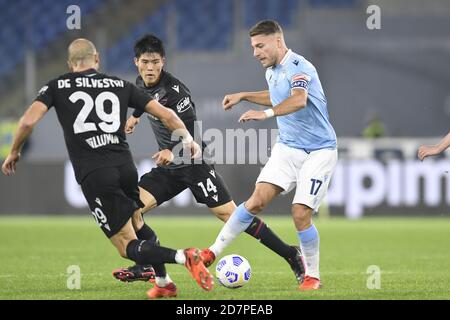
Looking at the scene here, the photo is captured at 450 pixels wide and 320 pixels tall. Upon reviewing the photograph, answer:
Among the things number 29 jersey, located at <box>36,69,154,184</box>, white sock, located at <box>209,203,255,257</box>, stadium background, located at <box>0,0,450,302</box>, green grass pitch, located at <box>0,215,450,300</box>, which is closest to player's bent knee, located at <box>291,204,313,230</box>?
white sock, located at <box>209,203,255,257</box>

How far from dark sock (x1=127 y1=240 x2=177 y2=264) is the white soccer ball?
Result: 0.89 m

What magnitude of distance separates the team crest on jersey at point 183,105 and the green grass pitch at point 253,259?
1588mm

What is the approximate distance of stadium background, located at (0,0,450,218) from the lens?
1842 cm

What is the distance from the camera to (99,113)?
682cm

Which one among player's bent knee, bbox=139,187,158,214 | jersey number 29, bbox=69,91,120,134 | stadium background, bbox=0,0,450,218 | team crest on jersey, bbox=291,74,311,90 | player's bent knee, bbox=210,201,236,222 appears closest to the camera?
jersey number 29, bbox=69,91,120,134

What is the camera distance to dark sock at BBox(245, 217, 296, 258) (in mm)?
8219

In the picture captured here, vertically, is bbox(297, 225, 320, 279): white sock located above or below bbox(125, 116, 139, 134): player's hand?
below

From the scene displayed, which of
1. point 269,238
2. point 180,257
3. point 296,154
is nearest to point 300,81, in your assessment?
point 296,154

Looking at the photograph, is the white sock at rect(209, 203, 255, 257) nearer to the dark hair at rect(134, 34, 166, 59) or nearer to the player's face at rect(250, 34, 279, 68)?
the player's face at rect(250, 34, 279, 68)

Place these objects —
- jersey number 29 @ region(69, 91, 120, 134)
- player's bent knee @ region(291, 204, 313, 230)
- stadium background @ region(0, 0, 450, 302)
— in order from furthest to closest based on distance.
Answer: stadium background @ region(0, 0, 450, 302), player's bent knee @ region(291, 204, 313, 230), jersey number 29 @ region(69, 91, 120, 134)

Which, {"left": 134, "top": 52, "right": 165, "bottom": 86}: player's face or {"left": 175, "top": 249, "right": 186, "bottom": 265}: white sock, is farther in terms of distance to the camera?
{"left": 134, "top": 52, "right": 165, "bottom": 86}: player's face

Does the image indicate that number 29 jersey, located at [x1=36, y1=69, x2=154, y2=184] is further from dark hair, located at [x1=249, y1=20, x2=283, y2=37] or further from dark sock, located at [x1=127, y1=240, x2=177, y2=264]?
dark hair, located at [x1=249, y1=20, x2=283, y2=37]

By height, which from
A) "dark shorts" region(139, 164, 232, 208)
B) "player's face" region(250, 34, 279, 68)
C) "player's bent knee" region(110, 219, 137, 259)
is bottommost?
"player's bent knee" region(110, 219, 137, 259)

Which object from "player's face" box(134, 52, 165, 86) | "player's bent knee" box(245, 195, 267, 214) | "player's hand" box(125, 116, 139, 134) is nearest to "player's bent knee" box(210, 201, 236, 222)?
"player's bent knee" box(245, 195, 267, 214)
